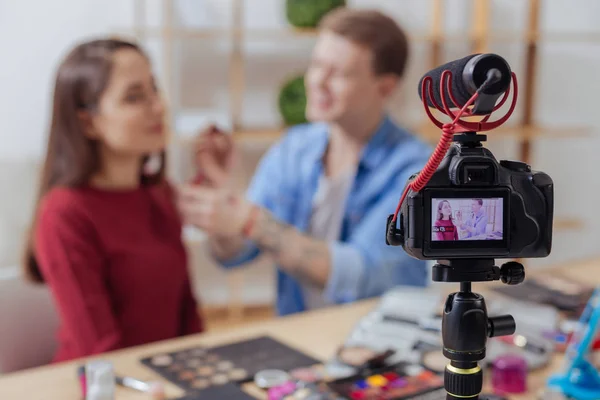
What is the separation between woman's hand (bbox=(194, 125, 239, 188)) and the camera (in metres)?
1.65

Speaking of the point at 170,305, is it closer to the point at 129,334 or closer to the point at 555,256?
the point at 129,334

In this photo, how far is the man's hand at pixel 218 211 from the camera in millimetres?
1521

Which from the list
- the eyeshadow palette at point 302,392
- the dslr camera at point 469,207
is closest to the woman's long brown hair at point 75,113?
the eyeshadow palette at point 302,392

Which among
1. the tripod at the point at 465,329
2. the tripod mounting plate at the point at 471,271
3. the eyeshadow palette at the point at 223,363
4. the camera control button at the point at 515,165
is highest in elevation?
the camera control button at the point at 515,165

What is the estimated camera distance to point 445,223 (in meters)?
0.65

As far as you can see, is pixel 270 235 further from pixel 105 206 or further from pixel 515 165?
pixel 515 165

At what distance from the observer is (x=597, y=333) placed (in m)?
1.08

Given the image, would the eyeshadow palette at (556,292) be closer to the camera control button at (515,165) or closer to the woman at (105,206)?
the woman at (105,206)

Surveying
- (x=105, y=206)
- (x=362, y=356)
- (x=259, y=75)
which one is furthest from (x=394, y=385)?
(x=259, y=75)

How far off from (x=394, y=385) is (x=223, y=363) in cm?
29

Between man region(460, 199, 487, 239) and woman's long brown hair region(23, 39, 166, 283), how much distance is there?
1.00 m

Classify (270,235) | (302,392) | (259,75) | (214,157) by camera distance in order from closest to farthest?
(302,392)
(270,235)
(214,157)
(259,75)

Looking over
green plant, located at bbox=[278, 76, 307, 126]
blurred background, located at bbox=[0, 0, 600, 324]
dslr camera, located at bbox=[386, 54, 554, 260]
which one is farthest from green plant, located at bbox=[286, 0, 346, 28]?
dslr camera, located at bbox=[386, 54, 554, 260]

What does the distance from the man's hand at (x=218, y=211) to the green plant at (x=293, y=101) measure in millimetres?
1238
